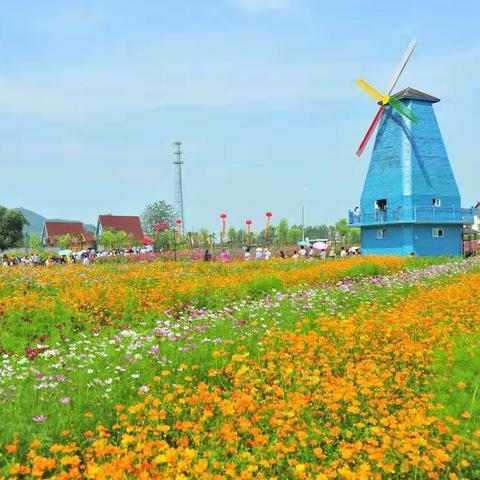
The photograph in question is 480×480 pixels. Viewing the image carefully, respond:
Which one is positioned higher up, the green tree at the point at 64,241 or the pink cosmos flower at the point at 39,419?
the green tree at the point at 64,241

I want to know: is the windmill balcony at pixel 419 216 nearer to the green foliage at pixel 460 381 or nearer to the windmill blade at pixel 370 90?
the windmill blade at pixel 370 90

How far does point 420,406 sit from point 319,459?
137 centimetres

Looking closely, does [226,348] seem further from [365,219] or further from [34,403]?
[365,219]

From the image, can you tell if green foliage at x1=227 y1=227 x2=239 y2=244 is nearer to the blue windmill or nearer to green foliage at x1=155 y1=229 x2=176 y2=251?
green foliage at x1=155 y1=229 x2=176 y2=251

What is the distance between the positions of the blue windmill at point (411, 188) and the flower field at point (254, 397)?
20410mm

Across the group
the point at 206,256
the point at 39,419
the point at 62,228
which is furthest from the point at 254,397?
the point at 62,228

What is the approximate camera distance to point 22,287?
13.3 m

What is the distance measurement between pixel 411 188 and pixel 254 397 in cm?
2617

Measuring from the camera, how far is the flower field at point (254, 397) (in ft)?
12.2

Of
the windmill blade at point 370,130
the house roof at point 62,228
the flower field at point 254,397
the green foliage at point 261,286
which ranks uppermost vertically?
the windmill blade at point 370,130

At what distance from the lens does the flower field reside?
3.72 meters

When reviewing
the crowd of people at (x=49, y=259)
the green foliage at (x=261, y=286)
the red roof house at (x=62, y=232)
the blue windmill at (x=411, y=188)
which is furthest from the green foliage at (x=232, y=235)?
the green foliage at (x=261, y=286)

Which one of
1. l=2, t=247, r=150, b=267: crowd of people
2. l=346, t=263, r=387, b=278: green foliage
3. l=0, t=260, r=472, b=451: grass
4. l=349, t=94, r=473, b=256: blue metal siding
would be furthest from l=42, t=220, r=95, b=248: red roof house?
l=0, t=260, r=472, b=451: grass

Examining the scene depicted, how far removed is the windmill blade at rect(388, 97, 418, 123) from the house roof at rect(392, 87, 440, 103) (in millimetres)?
420
